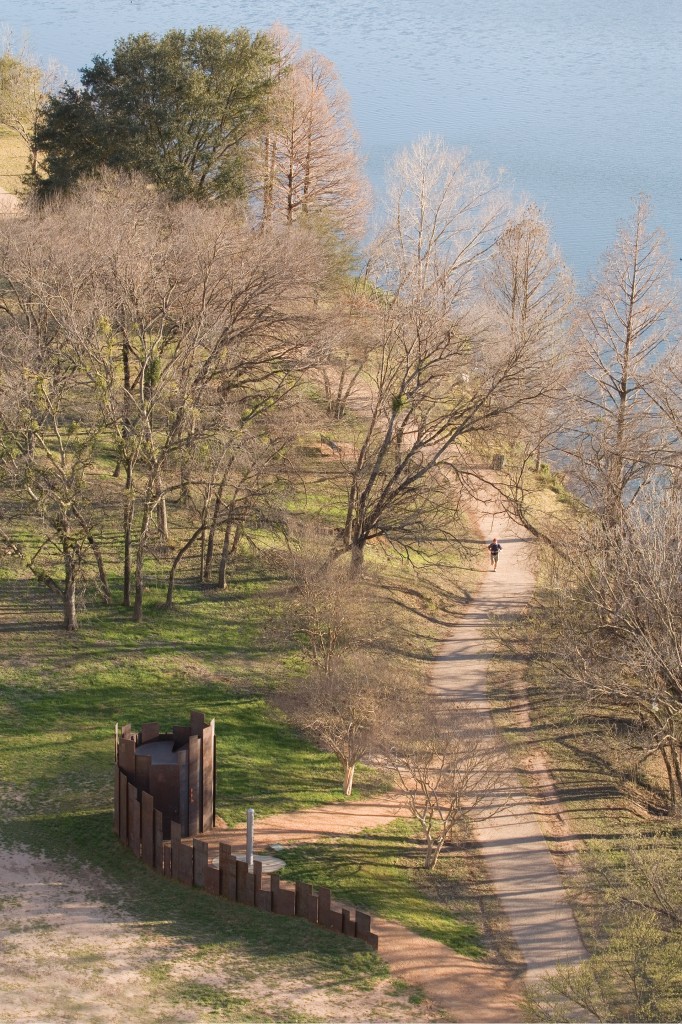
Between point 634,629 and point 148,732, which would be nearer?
point 148,732

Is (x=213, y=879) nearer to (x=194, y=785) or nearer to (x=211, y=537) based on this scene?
(x=194, y=785)

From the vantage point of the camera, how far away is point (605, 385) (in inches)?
1425

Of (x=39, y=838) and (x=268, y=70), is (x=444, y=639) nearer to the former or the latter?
(x=39, y=838)

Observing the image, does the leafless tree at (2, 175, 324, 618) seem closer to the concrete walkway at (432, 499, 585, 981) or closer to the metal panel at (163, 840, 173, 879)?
the concrete walkway at (432, 499, 585, 981)

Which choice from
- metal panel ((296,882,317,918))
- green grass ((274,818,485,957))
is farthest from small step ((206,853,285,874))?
metal panel ((296,882,317,918))

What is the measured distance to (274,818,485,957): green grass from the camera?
17.9 m

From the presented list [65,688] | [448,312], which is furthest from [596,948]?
[448,312]

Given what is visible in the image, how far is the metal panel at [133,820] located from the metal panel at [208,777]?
4.26 ft

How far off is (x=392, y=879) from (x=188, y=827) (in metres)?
3.48

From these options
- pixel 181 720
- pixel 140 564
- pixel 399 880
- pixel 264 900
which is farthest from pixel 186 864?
pixel 140 564

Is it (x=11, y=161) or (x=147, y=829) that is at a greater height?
(x=11, y=161)

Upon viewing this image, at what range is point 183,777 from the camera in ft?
61.5

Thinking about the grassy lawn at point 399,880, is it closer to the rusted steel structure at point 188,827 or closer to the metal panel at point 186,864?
the rusted steel structure at point 188,827

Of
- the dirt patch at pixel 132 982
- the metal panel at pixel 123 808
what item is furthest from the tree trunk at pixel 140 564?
the dirt patch at pixel 132 982
